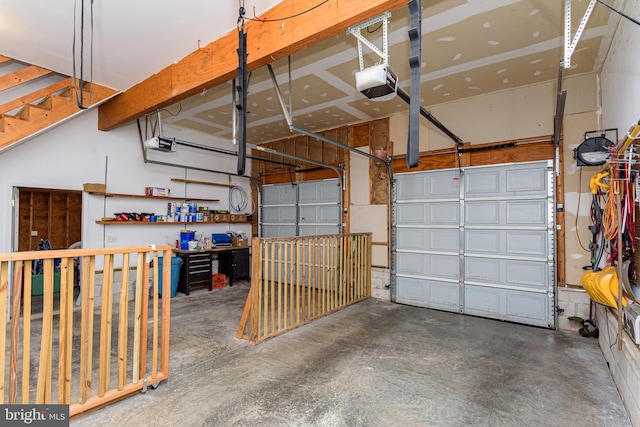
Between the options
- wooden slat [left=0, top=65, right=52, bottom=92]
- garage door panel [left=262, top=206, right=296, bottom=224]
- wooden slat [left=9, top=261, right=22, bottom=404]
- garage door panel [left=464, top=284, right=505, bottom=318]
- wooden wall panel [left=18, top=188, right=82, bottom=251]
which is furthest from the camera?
garage door panel [left=262, top=206, right=296, bottom=224]

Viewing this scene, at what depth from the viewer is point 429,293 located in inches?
205

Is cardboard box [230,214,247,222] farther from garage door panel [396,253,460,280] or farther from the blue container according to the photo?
garage door panel [396,253,460,280]

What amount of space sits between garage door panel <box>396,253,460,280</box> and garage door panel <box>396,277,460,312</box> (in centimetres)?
13

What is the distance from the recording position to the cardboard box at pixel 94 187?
5.01 meters

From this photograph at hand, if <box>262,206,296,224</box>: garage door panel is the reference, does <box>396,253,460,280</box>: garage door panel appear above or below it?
below

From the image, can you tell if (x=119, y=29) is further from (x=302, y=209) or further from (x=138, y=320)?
(x=302, y=209)

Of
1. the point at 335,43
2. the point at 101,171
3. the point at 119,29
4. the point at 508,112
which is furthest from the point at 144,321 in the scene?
the point at 508,112

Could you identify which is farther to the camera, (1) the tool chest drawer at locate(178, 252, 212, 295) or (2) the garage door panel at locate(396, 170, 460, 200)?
(1) the tool chest drawer at locate(178, 252, 212, 295)

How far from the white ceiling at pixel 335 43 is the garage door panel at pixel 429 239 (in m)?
2.13

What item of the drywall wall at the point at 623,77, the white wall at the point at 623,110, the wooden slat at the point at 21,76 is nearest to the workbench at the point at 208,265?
the wooden slat at the point at 21,76

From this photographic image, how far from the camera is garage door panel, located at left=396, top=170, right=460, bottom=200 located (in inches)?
197

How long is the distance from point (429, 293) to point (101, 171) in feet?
19.4

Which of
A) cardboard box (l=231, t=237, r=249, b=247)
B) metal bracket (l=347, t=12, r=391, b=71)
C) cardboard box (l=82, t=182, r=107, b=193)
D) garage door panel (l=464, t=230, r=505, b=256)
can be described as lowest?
cardboard box (l=231, t=237, r=249, b=247)

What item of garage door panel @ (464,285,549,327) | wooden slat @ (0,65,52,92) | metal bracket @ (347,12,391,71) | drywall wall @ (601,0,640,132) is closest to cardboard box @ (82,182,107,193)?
wooden slat @ (0,65,52,92)
